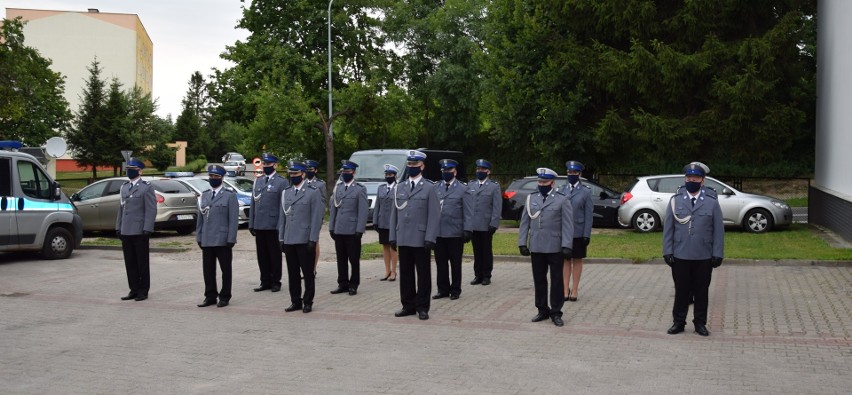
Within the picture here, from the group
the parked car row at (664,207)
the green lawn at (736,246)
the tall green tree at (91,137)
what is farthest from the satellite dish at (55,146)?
the tall green tree at (91,137)

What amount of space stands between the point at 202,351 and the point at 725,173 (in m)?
27.7

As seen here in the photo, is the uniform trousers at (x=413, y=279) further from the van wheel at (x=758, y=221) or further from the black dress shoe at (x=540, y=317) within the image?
the van wheel at (x=758, y=221)

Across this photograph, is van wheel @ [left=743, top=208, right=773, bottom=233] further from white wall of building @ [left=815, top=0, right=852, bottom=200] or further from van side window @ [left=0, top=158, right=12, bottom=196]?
van side window @ [left=0, top=158, right=12, bottom=196]

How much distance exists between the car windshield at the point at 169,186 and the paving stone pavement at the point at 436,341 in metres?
8.68

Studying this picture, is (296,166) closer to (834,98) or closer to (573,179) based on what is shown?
(573,179)

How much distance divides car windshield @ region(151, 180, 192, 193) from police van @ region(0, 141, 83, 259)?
4.34 meters

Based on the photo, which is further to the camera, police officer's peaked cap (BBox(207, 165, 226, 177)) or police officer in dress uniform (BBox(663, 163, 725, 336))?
police officer's peaked cap (BBox(207, 165, 226, 177))

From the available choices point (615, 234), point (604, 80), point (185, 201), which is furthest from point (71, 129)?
point (615, 234)

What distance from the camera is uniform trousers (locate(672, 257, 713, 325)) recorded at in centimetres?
848

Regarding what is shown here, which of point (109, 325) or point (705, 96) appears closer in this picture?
point (109, 325)

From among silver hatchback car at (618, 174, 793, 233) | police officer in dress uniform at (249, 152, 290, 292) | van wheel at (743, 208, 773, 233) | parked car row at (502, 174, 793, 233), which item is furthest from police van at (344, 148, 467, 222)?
police officer in dress uniform at (249, 152, 290, 292)

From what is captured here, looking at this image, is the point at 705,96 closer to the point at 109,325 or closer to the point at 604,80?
the point at 604,80

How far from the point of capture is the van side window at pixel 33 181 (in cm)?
1594

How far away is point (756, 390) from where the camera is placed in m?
6.29
